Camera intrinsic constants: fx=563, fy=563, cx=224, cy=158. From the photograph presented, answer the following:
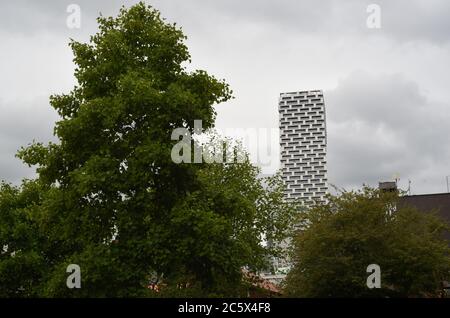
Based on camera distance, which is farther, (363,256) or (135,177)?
(363,256)

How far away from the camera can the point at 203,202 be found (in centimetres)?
2145

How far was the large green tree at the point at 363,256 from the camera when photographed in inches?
1113

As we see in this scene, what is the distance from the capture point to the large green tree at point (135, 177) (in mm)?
20328

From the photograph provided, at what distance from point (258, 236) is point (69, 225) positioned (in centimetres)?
2240

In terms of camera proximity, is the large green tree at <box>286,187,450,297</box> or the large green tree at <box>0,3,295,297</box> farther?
the large green tree at <box>286,187,450,297</box>

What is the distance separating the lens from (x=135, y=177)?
2045 cm

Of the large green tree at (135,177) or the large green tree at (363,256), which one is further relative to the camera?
the large green tree at (363,256)

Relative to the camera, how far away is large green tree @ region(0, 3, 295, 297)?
20328mm

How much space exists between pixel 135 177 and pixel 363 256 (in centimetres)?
1386

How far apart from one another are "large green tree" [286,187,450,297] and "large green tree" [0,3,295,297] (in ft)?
20.8

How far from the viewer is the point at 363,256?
94.0 feet

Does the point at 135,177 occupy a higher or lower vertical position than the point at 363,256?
higher

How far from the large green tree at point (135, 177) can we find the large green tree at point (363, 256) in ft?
20.8
